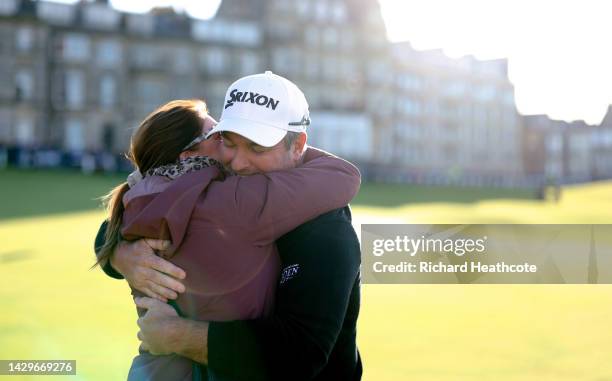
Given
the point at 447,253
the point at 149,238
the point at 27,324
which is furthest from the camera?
the point at 447,253

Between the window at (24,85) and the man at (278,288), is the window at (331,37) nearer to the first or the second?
the window at (24,85)

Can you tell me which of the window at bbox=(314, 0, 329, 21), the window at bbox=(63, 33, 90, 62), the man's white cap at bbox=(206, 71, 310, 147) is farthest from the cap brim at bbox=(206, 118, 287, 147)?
the window at bbox=(314, 0, 329, 21)

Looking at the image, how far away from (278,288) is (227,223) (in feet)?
1.08

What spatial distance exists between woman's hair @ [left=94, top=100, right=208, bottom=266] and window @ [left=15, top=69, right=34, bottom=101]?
170 ft

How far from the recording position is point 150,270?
282 centimetres

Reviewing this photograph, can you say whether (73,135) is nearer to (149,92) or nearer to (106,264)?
(149,92)

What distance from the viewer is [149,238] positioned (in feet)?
9.18

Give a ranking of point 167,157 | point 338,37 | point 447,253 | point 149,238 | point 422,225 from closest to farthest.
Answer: point 149,238 → point 167,157 → point 447,253 → point 422,225 → point 338,37

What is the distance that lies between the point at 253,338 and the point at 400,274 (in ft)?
30.3

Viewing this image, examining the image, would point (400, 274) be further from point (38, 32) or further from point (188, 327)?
point (38, 32)

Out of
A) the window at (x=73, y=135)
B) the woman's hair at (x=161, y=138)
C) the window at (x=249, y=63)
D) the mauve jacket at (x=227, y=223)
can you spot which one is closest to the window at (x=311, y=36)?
the window at (x=249, y=63)

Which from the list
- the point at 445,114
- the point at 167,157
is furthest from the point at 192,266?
the point at 445,114

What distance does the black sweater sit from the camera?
8.51 ft

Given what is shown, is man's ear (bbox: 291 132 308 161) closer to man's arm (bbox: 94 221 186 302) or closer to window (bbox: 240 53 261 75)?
man's arm (bbox: 94 221 186 302)
